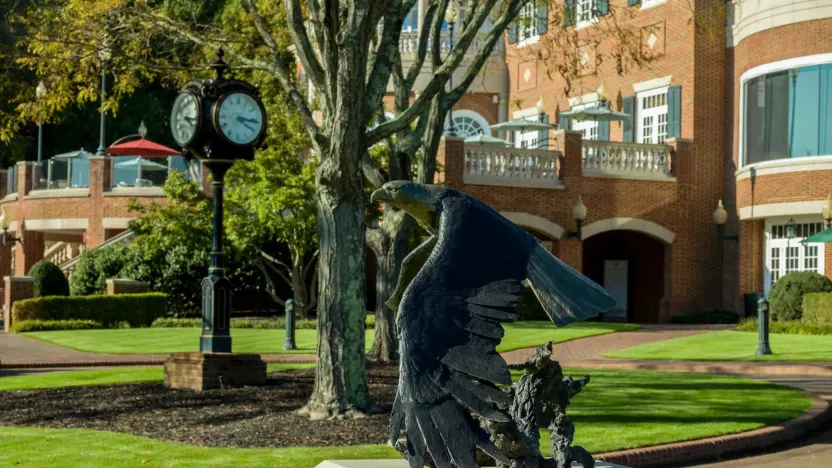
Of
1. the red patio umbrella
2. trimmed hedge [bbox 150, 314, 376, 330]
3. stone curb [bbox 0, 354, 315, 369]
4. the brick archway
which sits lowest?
stone curb [bbox 0, 354, 315, 369]

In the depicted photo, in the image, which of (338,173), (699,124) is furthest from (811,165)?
(338,173)

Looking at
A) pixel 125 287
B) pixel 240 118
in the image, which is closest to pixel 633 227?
pixel 125 287

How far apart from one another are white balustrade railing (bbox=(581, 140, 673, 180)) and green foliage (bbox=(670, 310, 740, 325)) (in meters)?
3.72

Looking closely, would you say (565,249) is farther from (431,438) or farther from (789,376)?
(431,438)

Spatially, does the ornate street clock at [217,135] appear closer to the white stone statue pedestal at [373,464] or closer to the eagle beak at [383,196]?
the white stone statue pedestal at [373,464]

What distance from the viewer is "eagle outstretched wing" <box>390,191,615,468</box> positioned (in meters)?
6.18

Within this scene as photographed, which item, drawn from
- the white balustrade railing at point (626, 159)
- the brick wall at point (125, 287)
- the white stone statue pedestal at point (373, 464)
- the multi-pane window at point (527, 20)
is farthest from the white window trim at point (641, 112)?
the white stone statue pedestal at point (373, 464)

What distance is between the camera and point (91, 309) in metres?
31.7

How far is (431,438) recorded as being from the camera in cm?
618

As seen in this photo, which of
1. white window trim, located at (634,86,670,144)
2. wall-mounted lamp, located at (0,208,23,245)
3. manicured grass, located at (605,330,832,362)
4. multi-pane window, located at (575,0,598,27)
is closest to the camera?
multi-pane window, located at (575,0,598,27)

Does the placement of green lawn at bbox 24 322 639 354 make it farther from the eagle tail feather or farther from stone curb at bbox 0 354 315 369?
the eagle tail feather

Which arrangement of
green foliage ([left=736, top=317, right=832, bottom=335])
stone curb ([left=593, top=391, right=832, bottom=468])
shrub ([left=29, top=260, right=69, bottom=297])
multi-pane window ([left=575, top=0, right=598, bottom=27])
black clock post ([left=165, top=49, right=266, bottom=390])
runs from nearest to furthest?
Result: 1. stone curb ([left=593, top=391, right=832, bottom=468])
2. black clock post ([left=165, top=49, right=266, bottom=390])
3. multi-pane window ([left=575, top=0, right=598, bottom=27])
4. green foliage ([left=736, top=317, right=832, bottom=335])
5. shrub ([left=29, top=260, right=69, bottom=297])

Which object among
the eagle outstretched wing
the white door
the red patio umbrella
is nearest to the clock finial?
the eagle outstretched wing

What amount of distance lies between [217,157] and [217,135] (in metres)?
0.26
